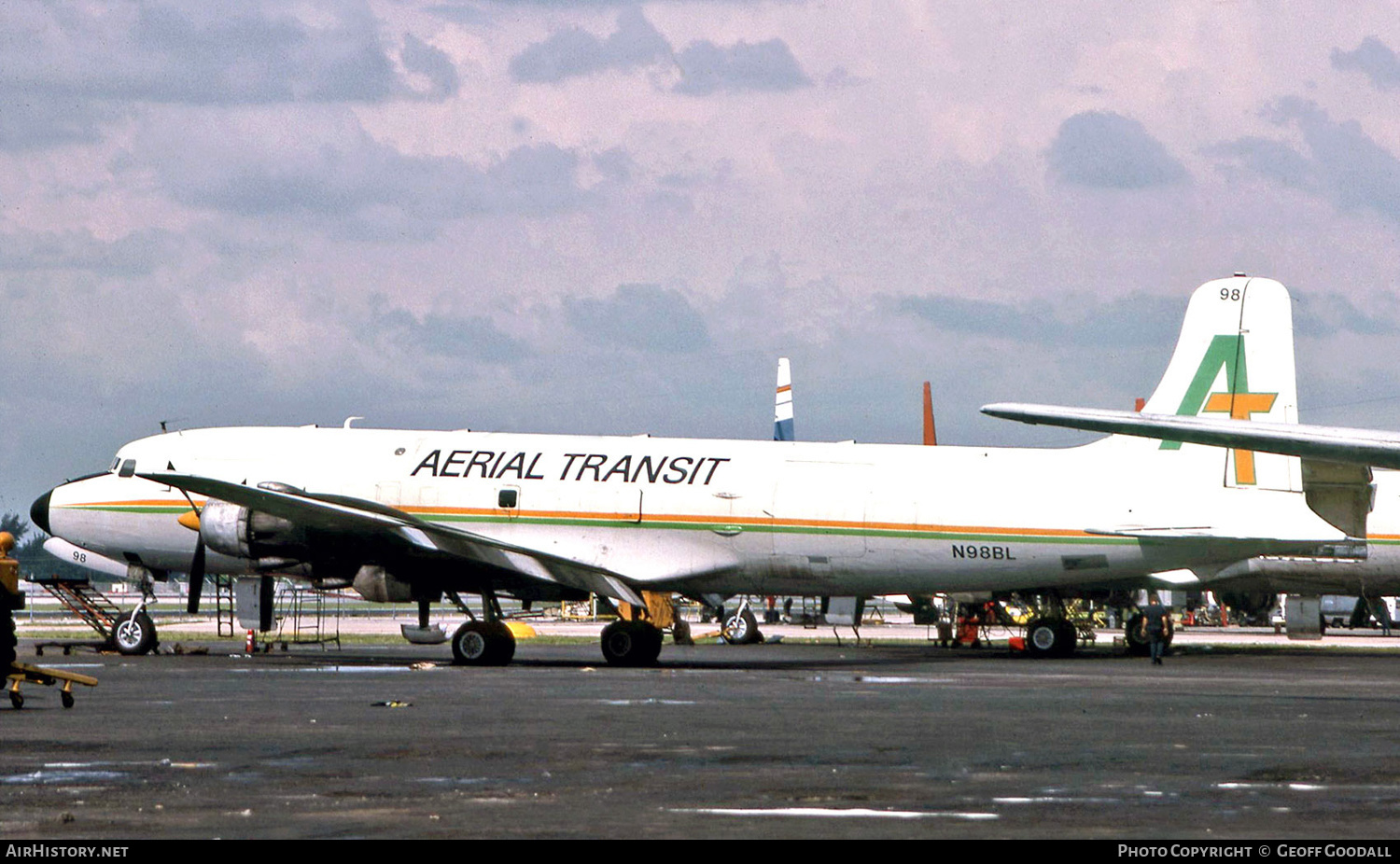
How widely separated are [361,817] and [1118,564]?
1009 inches

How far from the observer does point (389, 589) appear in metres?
34.1

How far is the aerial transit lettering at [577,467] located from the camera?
3600cm

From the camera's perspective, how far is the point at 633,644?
116 ft

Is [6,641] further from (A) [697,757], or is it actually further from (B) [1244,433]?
(B) [1244,433]

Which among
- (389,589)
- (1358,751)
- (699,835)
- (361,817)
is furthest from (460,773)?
(389,589)

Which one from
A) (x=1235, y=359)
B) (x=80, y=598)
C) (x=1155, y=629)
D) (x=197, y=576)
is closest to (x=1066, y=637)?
(x=1155, y=629)

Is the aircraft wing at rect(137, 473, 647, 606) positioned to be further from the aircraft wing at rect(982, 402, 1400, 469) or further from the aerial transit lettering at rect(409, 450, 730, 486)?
→ the aircraft wing at rect(982, 402, 1400, 469)

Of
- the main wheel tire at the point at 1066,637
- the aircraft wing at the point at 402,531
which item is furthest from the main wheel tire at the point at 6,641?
the main wheel tire at the point at 1066,637

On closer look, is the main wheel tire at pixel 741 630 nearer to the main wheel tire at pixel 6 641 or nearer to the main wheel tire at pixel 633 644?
the main wheel tire at pixel 633 644

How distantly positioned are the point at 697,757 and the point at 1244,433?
763 centimetres

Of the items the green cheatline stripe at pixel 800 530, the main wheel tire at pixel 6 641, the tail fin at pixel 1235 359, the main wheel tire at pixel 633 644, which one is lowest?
the main wheel tire at pixel 633 644

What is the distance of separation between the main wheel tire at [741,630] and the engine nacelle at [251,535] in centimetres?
2235

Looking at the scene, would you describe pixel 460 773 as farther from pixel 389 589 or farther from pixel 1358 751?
pixel 389 589

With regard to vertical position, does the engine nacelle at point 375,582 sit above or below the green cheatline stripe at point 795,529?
below
